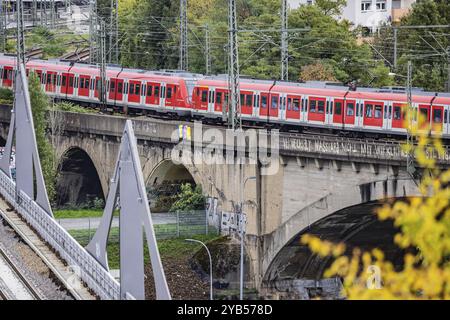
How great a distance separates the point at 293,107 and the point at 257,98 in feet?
6.86

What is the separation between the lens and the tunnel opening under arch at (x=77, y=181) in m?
61.2

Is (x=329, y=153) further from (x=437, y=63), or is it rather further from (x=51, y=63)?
(x=51, y=63)


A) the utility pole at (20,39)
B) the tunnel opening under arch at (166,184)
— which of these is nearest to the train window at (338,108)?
the tunnel opening under arch at (166,184)

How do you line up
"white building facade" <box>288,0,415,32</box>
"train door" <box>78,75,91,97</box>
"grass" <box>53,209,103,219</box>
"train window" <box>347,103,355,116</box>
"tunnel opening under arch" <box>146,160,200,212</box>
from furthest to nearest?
1. "white building facade" <box>288,0,415,32</box>
2. "train door" <box>78,75,91,97</box>
3. "tunnel opening under arch" <box>146,160,200,212</box>
4. "grass" <box>53,209,103,219</box>
5. "train window" <box>347,103,355,116</box>

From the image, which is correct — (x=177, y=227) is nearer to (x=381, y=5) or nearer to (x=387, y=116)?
(x=387, y=116)

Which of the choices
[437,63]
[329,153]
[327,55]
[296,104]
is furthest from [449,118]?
[327,55]

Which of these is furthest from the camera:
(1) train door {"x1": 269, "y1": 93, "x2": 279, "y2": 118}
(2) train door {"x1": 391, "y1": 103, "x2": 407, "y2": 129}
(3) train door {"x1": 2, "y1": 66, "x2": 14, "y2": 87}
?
(3) train door {"x1": 2, "y1": 66, "x2": 14, "y2": 87}

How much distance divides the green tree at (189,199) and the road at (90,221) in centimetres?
54

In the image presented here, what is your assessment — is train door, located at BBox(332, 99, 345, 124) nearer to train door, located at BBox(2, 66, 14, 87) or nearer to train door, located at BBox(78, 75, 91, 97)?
train door, located at BBox(78, 75, 91, 97)

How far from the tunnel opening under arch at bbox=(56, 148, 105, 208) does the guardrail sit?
1805 centimetres

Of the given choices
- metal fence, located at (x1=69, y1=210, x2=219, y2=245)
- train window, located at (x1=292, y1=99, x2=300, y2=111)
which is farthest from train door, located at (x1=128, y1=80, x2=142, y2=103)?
train window, located at (x1=292, y1=99, x2=300, y2=111)

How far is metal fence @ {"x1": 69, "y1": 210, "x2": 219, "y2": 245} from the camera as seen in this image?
50.4m

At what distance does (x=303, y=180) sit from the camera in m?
46.8

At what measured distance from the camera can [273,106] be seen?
174 feet
